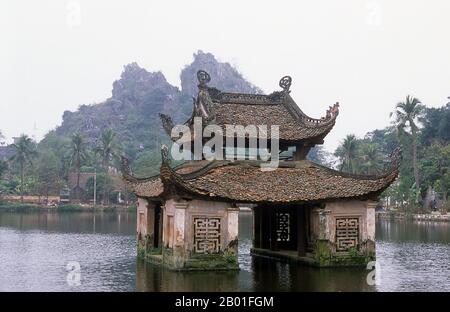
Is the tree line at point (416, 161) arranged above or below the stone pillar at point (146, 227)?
above

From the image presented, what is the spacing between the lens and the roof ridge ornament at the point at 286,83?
29.8m

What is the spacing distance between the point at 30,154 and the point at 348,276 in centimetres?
8364

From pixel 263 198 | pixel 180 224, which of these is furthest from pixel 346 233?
pixel 180 224

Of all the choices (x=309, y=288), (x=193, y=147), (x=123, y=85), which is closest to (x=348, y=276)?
(x=309, y=288)

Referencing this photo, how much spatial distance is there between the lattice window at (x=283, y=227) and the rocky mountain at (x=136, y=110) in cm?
11608

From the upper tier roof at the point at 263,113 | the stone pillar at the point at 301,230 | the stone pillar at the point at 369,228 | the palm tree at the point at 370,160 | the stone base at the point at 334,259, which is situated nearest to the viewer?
the stone base at the point at 334,259

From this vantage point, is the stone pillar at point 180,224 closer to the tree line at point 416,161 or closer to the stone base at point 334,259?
the stone base at point 334,259

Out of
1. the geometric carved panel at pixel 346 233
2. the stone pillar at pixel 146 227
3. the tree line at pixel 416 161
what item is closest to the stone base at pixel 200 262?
the stone pillar at pixel 146 227

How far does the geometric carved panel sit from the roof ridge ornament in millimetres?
8325

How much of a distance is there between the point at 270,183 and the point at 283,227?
652 cm

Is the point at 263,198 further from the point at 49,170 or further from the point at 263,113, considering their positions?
the point at 49,170

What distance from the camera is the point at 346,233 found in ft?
81.9

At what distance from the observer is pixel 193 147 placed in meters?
27.8

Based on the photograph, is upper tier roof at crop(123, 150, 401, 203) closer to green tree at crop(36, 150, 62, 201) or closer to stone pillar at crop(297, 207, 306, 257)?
stone pillar at crop(297, 207, 306, 257)
